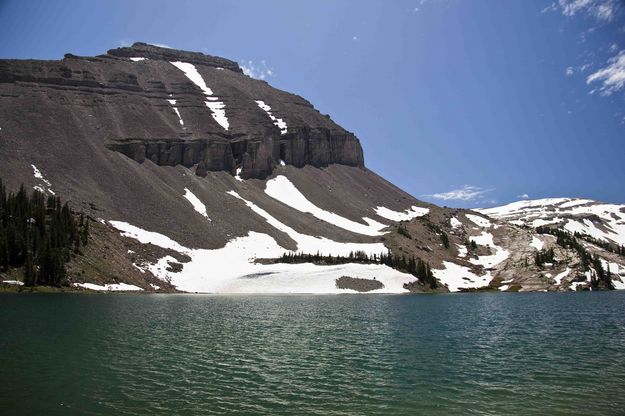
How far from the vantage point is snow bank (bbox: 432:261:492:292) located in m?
134

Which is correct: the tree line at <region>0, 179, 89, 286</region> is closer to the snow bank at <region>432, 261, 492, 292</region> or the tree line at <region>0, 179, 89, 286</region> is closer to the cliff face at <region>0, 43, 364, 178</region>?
the cliff face at <region>0, 43, 364, 178</region>

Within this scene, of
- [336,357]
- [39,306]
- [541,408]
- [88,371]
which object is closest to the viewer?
[541,408]

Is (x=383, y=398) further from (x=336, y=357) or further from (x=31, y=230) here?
(x=31, y=230)

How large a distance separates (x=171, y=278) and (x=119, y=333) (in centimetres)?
6778

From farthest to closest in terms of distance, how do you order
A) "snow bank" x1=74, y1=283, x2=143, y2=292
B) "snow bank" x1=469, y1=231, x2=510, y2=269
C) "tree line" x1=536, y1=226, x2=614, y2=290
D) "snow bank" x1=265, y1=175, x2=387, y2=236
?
"snow bank" x1=265, y1=175, x2=387, y2=236
"snow bank" x1=469, y1=231, x2=510, y2=269
"tree line" x1=536, y1=226, x2=614, y2=290
"snow bank" x1=74, y1=283, x2=143, y2=292

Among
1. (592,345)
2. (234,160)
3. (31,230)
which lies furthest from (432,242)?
(592,345)

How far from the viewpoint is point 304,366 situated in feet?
96.2

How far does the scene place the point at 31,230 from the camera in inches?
3600

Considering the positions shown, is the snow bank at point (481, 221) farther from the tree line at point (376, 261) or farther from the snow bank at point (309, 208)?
the tree line at point (376, 261)

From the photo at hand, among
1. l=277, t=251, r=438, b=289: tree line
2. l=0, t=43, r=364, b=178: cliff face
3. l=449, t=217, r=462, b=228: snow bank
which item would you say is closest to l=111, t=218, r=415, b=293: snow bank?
l=277, t=251, r=438, b=289: tree line

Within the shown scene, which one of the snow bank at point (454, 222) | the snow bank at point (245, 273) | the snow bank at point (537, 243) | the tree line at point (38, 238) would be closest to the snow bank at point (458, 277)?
the snow bank at point (245, 273)

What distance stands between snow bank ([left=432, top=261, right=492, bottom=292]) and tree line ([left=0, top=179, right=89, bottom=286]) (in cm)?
9185

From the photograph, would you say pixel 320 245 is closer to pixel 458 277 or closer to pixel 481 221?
pixel 458 277

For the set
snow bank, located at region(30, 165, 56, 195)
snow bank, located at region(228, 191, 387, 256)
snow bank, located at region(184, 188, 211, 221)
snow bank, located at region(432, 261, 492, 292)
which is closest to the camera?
snow bank, located at region(30, 165, 56, 195)
